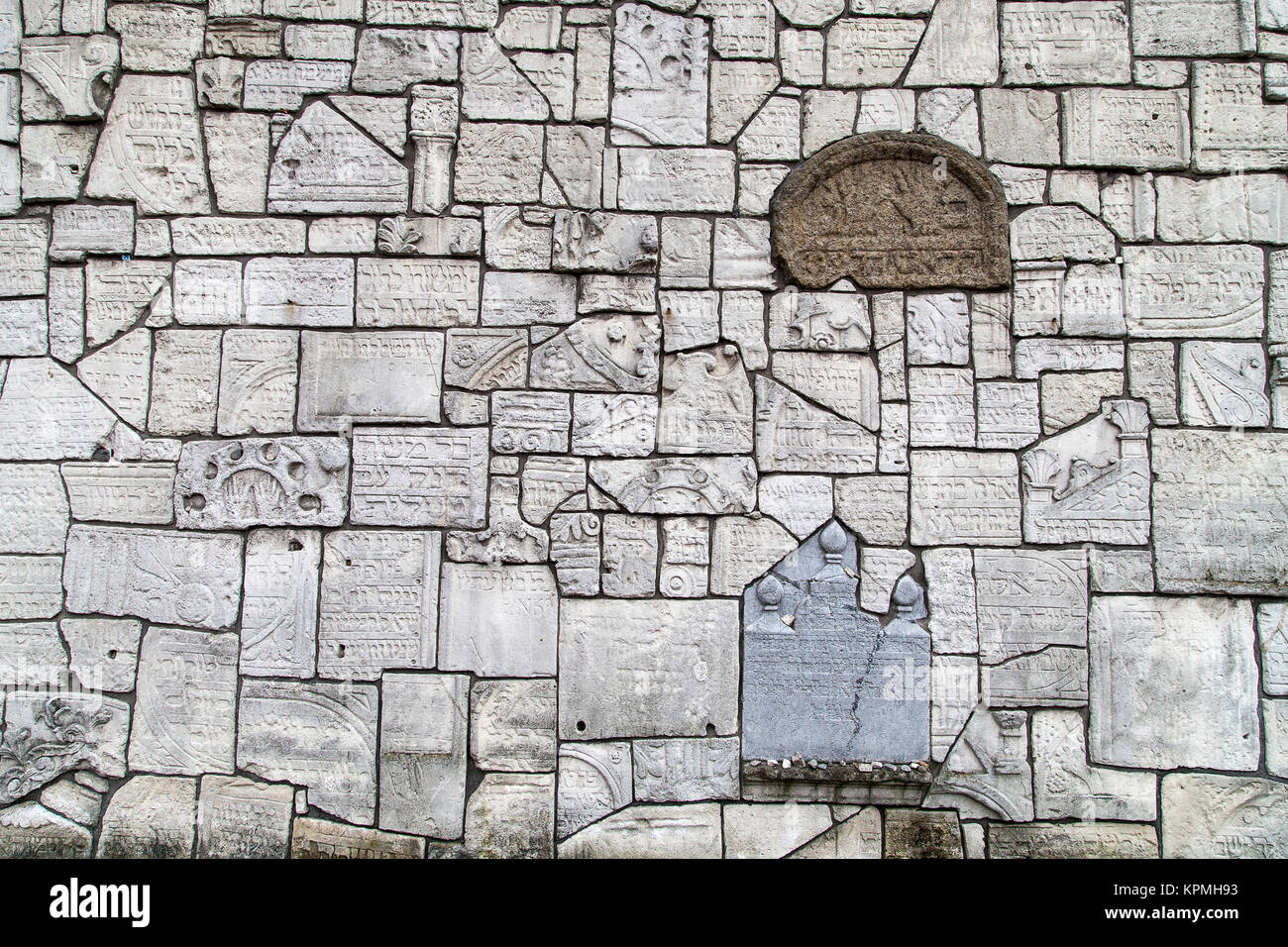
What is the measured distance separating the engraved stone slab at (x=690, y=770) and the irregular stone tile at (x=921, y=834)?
0.65 meters

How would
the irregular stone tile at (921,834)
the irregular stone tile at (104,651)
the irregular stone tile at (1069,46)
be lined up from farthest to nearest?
the irregular stone tile at (1069,46), the irregular stone tile at (104,651), the irregular stone tile at (921,834)

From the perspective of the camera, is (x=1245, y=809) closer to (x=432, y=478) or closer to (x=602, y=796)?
(x=602, y=796)

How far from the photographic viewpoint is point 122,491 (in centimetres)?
366

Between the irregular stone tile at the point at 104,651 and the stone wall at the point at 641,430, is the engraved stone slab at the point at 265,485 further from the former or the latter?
the irregular stone tile at the point at 104,651

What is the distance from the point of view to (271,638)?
3621mm

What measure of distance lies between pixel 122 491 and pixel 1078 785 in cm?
412

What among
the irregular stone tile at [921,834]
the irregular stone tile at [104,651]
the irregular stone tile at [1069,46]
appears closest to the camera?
the irregular stone tile at [921,834]

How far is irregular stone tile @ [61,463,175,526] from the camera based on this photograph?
12.0 ft

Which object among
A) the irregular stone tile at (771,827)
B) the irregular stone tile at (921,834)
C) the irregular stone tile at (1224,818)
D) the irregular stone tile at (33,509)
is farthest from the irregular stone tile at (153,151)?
the irregular stone tile at (1224,818)

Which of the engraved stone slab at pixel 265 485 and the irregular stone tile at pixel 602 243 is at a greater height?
the irregular stone tile at pixel 602 243

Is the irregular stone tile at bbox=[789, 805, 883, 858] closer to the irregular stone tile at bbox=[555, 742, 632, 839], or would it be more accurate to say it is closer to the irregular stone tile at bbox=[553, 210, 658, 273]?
the irregular stone tile at bbox=[555, 742, 632, 839]

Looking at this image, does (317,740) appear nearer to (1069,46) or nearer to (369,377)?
(369,377)

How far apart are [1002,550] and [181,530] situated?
3.41m

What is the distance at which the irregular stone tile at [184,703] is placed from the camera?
142 inches
